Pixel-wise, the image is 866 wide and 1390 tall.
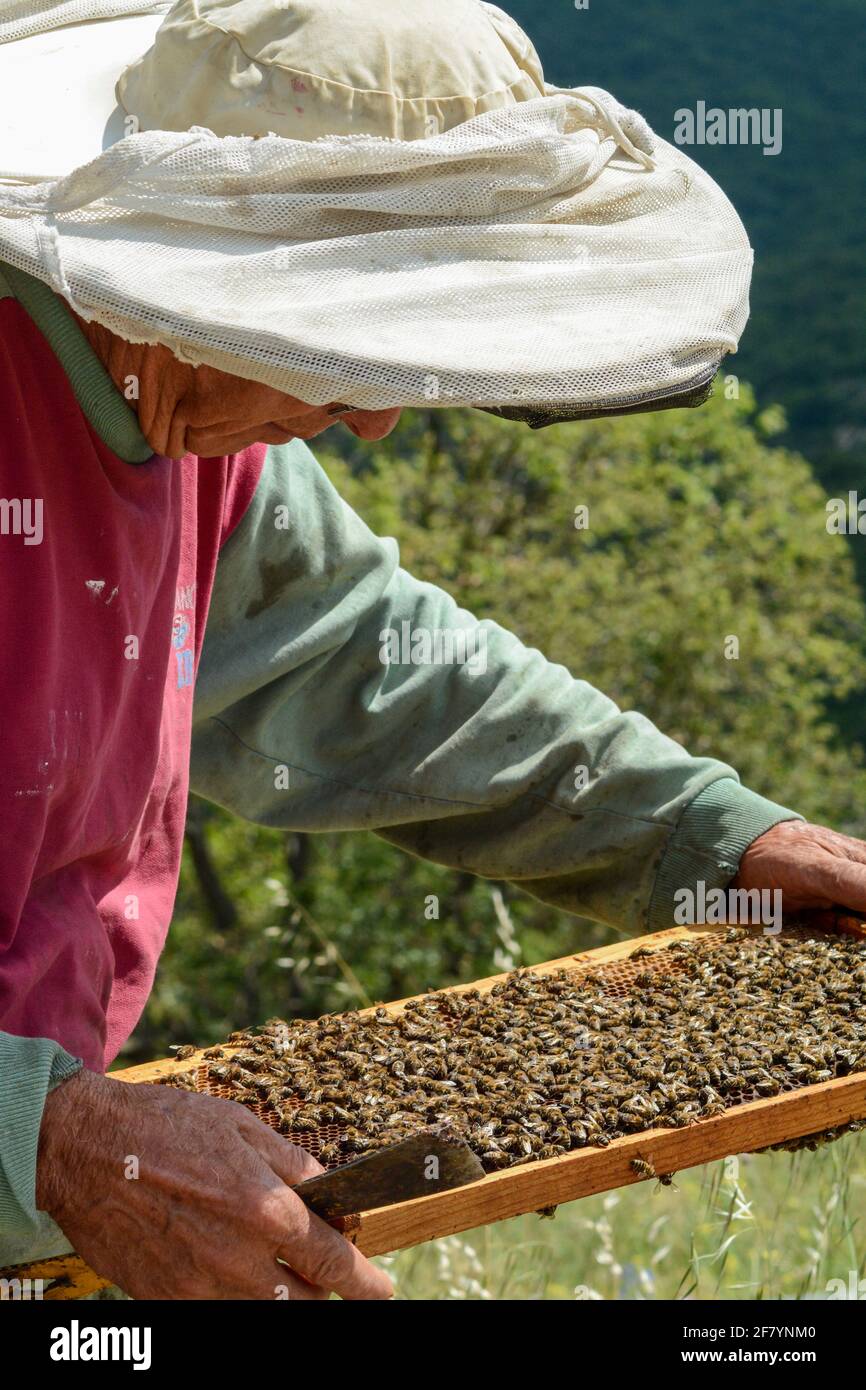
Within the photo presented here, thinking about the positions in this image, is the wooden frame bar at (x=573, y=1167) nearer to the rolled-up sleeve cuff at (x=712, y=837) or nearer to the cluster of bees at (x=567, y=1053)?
the cluster of bees at (x=567, y=1053)

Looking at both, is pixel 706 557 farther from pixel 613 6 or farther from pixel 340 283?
pixel 613 6

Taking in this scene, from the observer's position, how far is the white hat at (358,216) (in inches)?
86.1

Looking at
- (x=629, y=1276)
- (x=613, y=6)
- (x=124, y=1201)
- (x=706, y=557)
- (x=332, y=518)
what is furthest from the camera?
(x=613, y=6)

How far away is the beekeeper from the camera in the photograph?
7.27 ft

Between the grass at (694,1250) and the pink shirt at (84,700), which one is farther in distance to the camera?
the grass at (694,1250)

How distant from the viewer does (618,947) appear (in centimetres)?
372

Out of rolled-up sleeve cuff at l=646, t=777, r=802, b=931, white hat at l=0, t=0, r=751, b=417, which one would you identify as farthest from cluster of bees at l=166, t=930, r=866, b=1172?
white hat at l=0, t=0, r=751, b=417

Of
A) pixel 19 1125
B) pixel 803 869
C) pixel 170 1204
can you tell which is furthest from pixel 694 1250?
pixel 19 1125

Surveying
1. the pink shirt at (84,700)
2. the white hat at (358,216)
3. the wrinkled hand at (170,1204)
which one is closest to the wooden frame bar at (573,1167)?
the wrinkled hand at (170,1204)

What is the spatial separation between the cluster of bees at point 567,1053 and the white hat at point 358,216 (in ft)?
4.44

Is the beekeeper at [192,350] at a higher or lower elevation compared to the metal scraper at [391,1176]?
higher

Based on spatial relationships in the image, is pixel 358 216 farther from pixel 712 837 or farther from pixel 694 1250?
pixel 694 1250

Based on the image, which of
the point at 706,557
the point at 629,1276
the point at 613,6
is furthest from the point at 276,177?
the point at 613,6

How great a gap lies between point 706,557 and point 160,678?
1360cm
